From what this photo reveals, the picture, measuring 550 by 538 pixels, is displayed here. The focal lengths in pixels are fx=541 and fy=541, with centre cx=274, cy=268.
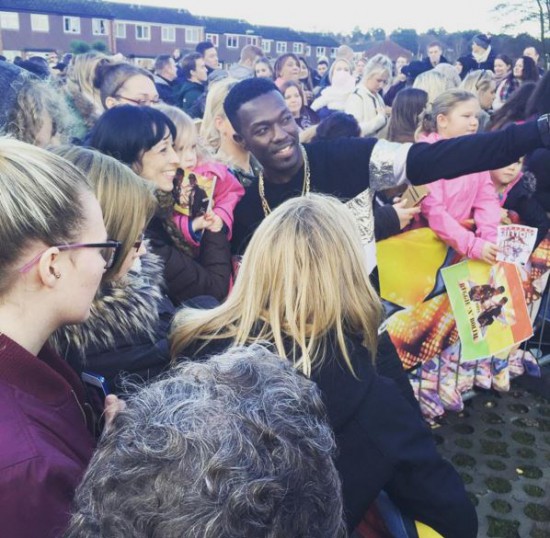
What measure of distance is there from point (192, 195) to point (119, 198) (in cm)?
90

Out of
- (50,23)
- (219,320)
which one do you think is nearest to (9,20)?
(50,23)

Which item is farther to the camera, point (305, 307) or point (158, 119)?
point (158, 119)

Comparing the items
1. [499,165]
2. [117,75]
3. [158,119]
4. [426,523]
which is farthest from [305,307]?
[117,75]

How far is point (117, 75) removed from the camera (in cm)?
417

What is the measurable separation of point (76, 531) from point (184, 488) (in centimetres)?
20

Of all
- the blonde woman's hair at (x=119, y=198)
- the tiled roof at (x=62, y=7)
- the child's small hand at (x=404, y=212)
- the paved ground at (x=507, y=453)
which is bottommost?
the paved ground at (x=507, y=453)

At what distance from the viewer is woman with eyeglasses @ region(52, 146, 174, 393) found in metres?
1.69

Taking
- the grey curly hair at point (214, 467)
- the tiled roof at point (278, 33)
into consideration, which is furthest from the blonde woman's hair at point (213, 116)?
the tiled roof at point (278, 33)

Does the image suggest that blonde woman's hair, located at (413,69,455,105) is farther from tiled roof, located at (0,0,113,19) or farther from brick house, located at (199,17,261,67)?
brick house, located at (199,17,261,67)

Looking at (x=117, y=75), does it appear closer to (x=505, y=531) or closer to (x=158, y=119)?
(x=158, y=119)

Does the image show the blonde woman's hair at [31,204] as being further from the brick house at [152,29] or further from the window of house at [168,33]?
the window of house at [168,33]

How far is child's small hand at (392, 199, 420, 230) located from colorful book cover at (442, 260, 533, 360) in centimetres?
37

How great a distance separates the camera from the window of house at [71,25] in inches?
1986

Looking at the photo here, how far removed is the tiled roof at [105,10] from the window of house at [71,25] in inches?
29.4
